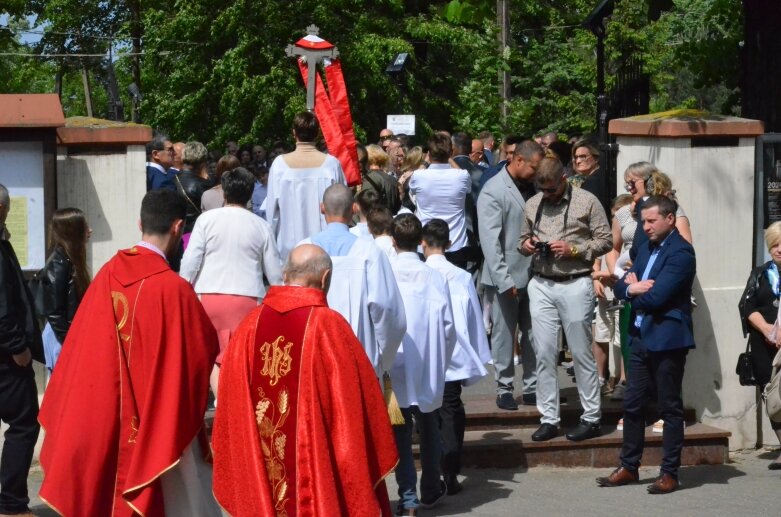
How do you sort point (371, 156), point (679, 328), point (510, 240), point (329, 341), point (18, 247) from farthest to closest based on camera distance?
1. point (371, 156)
2. point (510, 240)
3. point (18, 247)
4. point (679, 328)
5. point (329, 341)

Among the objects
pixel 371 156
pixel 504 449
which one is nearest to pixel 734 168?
pixel 504 449

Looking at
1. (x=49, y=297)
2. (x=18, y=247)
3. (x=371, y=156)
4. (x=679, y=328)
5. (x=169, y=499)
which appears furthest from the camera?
(x=371, y=156)

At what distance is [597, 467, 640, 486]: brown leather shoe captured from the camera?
351 inches

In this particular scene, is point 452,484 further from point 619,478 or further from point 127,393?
point 127,393

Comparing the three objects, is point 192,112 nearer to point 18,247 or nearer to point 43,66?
point 43,66

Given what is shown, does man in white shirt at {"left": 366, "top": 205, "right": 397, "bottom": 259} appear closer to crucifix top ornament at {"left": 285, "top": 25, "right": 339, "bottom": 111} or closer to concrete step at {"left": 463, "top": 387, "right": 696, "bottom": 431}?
concrete step at {"left": 463, "top": 387, "right": 696, "bottom": 431}

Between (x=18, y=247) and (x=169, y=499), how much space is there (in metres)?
3.36

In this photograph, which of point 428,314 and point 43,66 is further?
point 43,66

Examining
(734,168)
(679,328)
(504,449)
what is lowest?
(504,449)

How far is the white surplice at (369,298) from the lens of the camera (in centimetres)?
731

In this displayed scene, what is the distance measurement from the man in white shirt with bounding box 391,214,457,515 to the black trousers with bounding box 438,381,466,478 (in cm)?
43

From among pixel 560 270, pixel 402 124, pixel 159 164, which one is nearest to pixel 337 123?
pixel 159 164

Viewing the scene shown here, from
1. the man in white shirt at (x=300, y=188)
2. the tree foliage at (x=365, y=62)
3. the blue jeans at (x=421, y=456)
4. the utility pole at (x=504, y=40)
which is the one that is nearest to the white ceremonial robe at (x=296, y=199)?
the man in white shirt at (x=300, y=188)

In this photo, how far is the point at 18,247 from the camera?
9234 mm
